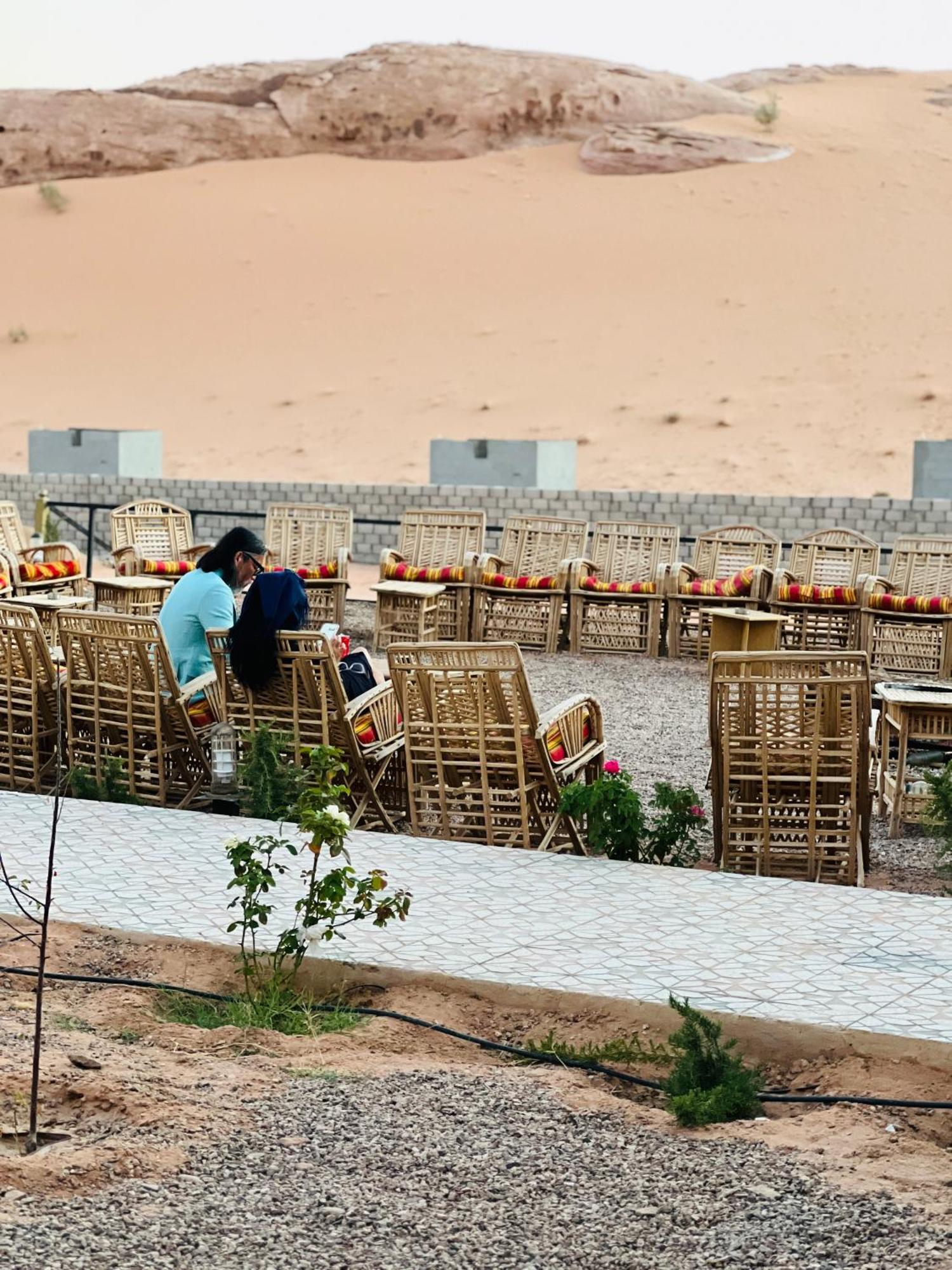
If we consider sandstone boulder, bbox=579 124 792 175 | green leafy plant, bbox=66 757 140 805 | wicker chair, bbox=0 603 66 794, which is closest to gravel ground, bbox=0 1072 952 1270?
green leafy plant, bbox=66 757 140 805

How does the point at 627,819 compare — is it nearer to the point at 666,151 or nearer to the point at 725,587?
the point at 725,587

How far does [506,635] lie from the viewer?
38.2ft

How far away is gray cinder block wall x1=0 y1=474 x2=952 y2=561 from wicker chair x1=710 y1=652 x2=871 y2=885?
8349 millimetres

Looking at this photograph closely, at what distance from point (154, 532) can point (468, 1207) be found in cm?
992

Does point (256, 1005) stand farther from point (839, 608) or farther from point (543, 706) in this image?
point (839, 608)

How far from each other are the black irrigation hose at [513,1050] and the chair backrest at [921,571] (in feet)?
25.2

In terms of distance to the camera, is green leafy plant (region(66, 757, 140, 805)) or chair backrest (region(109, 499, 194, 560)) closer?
green leafy plant (region(66, 757, 140, 805))

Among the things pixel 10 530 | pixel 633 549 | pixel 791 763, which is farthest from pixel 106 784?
pixel 633 549

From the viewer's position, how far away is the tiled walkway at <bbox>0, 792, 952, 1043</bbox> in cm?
388

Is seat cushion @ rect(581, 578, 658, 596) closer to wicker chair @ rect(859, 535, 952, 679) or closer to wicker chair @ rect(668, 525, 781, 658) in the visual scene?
wicker chair @ rect(668, 525, 781, 658)

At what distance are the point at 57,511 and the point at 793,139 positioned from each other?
33.1 m

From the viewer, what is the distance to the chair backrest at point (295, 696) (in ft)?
18.4

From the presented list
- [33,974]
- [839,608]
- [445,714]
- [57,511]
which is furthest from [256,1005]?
[57,511]

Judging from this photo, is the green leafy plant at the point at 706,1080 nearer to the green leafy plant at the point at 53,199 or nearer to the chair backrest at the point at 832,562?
the chair backrest at the point at 832,562
